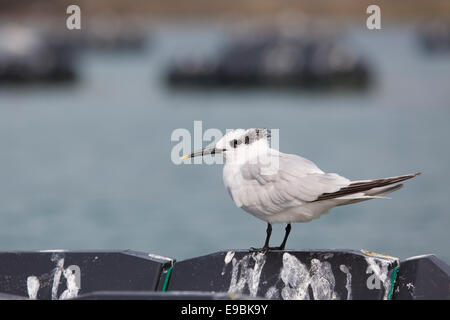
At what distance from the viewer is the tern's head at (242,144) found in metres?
6.19

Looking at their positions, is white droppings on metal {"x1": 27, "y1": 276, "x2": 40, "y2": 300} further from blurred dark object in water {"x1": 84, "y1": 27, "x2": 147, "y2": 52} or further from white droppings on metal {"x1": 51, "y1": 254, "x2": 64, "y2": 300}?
blurred dark object in water {"x1": 84, "y1": 27, "x2": 147, "y2": 52}

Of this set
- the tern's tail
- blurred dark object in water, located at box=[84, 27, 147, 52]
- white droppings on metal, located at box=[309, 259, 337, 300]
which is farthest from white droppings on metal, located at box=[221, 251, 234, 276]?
blurred dark object in water, located at box=[84, 27, 147, 52]

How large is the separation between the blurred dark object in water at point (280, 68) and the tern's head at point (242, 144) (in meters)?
33.7

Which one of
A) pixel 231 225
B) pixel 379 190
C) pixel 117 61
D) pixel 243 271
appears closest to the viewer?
pixel 379 190

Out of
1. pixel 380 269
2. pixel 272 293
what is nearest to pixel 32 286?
pixel 272 293

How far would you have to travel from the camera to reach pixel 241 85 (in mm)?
40781

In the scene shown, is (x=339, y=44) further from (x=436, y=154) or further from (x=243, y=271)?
(x=243, y=271)

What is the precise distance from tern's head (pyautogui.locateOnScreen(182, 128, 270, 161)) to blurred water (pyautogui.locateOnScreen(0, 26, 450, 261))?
7.91 m

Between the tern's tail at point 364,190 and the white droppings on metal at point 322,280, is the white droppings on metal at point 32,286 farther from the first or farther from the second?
the tern's tail at point 364,190

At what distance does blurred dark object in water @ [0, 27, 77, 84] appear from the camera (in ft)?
136

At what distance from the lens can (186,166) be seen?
897 inches
